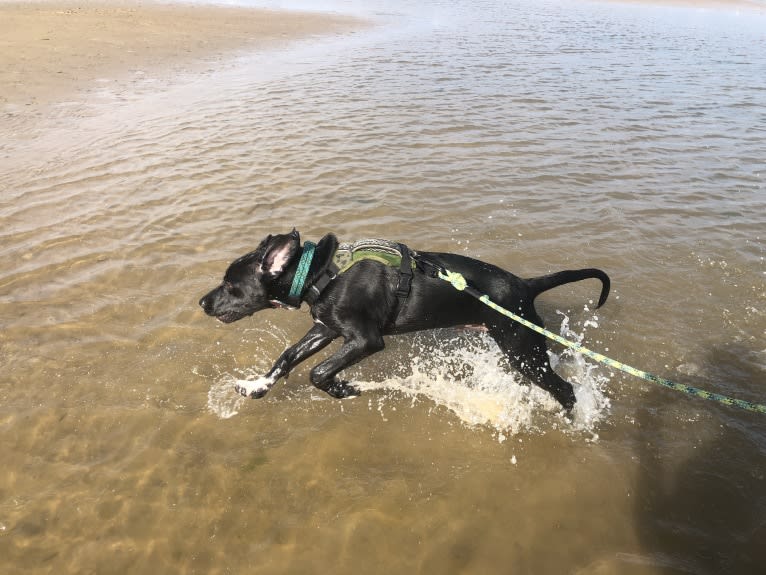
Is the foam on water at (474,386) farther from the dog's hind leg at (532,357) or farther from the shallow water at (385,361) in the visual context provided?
the dog's hind leg at (532,357)

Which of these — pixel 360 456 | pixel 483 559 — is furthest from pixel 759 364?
pixel 360 456

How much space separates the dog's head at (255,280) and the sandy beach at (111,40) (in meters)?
11.5

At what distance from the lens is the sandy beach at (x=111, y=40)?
13.8 metres

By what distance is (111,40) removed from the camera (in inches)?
719

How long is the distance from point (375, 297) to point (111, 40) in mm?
20561

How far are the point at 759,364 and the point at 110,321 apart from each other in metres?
6.29

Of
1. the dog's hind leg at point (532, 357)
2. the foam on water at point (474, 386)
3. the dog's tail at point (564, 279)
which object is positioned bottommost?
the foam on water at point (474, 386)


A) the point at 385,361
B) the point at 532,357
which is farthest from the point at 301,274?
the point at 532,357

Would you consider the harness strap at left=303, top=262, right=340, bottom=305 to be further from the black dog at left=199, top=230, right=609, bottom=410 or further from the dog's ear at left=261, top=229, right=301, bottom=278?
the dog's ear at left=261, top=229, right=301, bottom=278

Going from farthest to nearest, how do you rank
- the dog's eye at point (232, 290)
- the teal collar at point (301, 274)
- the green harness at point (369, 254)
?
the dog's eye at point (232, 290) < the green harness at point (369, 254) < the teal collar at point (301, 274)

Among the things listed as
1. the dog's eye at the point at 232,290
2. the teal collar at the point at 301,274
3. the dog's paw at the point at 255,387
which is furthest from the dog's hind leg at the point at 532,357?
the dog's eye at the point at 232,290

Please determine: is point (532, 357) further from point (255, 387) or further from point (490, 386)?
point (255, 387)

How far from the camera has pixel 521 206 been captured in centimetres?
698

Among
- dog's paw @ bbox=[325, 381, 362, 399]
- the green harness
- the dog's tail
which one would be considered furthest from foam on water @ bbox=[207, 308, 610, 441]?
the green harness
